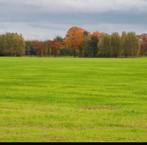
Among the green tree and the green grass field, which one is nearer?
the green grass field

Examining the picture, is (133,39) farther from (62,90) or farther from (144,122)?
(144,122)

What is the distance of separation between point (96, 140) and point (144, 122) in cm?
279

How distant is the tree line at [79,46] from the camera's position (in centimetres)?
14046

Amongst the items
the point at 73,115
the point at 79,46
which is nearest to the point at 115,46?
the point at 79,46

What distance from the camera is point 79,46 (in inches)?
5723

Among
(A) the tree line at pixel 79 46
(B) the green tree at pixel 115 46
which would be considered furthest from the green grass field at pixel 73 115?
(B) the green tree at pixel 115 46

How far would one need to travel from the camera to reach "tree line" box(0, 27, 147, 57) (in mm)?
140462

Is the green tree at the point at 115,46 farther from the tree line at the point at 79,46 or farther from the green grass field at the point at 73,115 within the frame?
the green grass field at the point at 73,115

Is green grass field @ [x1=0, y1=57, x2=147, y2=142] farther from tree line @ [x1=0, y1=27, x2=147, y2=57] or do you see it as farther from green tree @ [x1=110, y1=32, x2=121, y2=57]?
green tree @ [x1=110, y1=32, x2=121, y2=57]

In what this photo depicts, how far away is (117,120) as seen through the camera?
45.0ft

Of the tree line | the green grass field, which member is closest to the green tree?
the tree line

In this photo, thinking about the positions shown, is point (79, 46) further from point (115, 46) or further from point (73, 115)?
point (73, 115)

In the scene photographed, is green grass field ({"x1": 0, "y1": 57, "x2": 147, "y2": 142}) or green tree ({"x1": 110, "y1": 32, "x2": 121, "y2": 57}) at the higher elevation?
green grass field ({"x1": 0, "y1": 57, "x2": 147, "y2": 142})

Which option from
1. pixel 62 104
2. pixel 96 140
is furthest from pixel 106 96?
pixel 96 140
